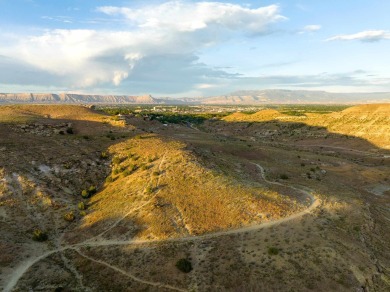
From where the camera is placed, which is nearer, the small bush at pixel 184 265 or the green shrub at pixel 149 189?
the small bush at pixel 184 265

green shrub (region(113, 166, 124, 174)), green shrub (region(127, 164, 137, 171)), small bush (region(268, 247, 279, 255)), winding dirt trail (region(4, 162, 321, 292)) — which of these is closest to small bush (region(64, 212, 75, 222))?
winding dirt trail (region(4, 162, 321, 292))

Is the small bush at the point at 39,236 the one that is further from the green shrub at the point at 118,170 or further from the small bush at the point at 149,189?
the green shrub at the point at 118,170

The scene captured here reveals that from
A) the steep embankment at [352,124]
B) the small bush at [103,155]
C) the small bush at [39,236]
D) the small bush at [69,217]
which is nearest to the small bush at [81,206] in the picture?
the small bush at [69,217]

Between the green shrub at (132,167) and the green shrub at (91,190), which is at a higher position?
the green shrub at (132,167)

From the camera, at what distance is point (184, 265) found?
32.7 metres

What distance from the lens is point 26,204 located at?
44500 millimetres

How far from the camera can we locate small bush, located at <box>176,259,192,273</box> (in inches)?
1275

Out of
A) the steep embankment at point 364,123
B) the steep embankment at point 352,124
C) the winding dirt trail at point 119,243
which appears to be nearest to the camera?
the winding dirt trail at point 119,243

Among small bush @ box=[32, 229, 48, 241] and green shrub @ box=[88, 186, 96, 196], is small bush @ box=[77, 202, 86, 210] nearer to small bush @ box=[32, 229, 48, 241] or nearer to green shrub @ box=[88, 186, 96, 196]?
green shrub @ box=[88, 186, 96, 196]

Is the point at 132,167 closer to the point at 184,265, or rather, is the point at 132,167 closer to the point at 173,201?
the point at 173,201

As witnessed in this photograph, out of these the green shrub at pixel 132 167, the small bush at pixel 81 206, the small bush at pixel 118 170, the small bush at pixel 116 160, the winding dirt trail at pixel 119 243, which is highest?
the small bush at pixel 116 160

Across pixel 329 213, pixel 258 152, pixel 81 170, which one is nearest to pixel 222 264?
pixel 329 213

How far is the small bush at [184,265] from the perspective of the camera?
3239 cm

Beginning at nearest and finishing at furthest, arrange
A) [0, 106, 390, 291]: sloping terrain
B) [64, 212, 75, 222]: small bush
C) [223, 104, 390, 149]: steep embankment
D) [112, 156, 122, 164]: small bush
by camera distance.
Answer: [0, 106, 390, 291]: sloping terrain → [64, 212, 75, 222]: small bush → [112, 156, 122, 164]: small bush → [223, 104, 390, 149]: steep embankment
